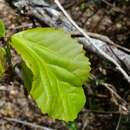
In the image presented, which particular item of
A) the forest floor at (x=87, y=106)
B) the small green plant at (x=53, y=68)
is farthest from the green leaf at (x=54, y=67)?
the forest floor at (x=87, y=106)

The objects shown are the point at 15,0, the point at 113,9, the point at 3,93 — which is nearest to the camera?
the point at 15,0

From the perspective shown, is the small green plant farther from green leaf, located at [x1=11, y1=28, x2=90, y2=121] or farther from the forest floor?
the forest floor

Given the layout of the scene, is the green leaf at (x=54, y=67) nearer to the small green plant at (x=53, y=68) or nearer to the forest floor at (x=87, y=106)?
the small green plant at (x=53, y=68)

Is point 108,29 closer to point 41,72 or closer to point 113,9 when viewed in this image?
point 113,9

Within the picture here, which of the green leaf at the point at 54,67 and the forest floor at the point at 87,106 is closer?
the green leaf at the point at 54,67

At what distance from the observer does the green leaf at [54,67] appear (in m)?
0.72

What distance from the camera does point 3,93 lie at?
2.29m

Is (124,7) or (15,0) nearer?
(15,0)

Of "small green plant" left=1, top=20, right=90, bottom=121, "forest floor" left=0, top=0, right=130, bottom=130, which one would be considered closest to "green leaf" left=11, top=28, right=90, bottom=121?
"small green plant" left=1, top=20, right=90, bottom=121

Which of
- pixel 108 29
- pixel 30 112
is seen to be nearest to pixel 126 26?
pixel 108 29

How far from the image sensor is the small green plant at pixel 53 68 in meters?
0.72

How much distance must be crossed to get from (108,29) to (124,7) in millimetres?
269

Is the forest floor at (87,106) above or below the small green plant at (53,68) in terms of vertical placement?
below

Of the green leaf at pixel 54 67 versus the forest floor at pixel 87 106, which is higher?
the green leaf at pixel 54 67
